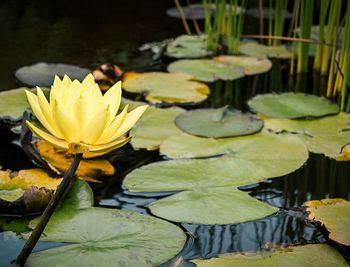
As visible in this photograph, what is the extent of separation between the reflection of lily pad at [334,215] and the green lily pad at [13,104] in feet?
3.29

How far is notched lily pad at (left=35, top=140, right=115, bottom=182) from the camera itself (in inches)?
57.8

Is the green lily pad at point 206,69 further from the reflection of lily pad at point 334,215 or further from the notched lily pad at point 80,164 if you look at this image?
the reflection of lily pad at point 334,215

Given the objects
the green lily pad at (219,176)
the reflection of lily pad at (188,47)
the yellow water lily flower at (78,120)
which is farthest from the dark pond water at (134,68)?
the yellow water lily flower at (78,120)

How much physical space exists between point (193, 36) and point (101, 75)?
0.87 m

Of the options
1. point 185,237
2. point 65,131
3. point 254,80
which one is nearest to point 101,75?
point 254,80

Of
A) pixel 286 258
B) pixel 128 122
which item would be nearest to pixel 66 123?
pixel 128 122

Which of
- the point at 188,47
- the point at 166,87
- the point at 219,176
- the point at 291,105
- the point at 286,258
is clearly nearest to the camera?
the point at 286,258

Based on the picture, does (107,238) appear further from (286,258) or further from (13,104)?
(13,104)

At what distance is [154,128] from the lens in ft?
5.83

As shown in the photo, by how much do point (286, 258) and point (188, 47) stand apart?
1.80 m

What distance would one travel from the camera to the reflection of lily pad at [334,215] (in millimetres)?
1155

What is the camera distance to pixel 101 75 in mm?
2209

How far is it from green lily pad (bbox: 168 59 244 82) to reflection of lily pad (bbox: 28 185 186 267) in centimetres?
120

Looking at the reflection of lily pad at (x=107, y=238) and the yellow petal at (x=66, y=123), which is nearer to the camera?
the yellow petal at (x=66, y=123)
